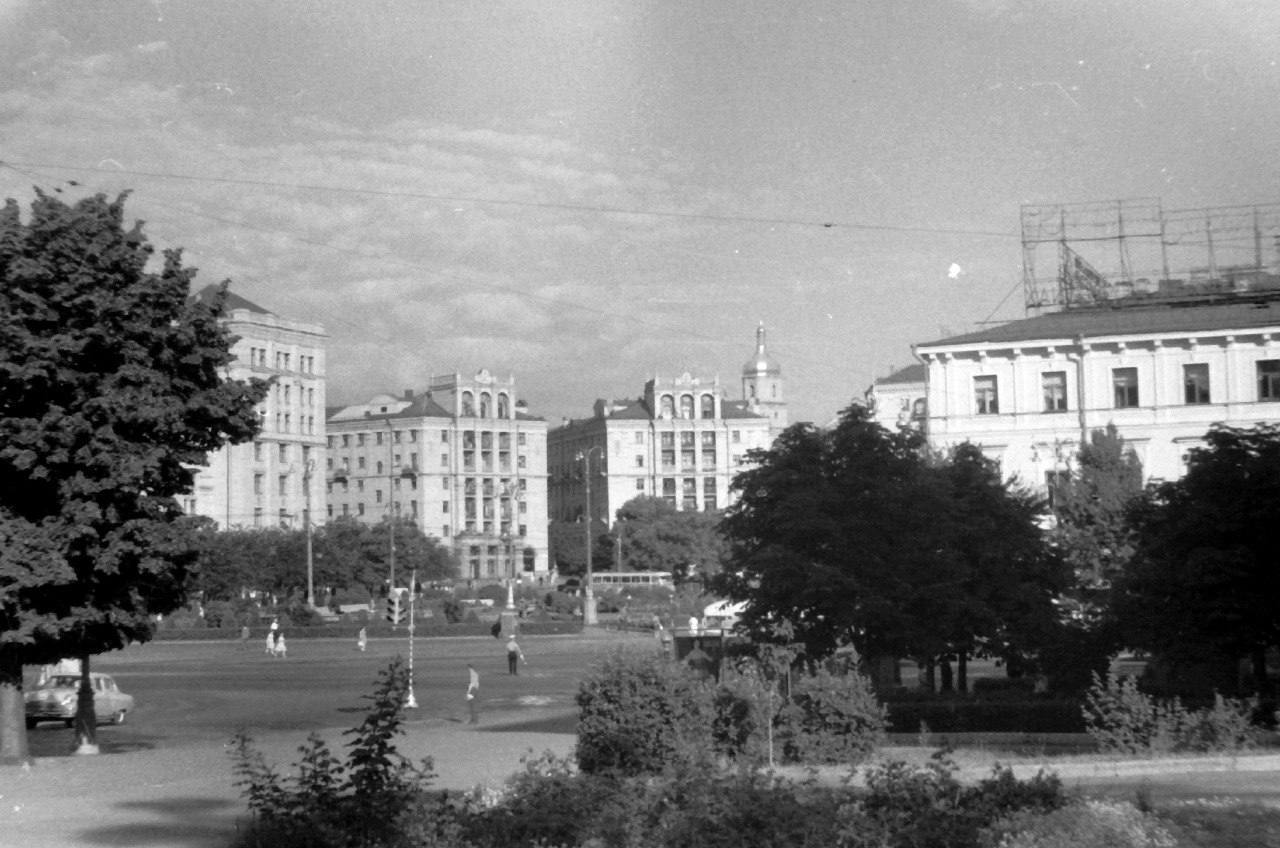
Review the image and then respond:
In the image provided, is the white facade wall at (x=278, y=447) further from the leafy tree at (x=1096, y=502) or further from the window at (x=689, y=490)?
the leafy tree at (x=1096, y=502)

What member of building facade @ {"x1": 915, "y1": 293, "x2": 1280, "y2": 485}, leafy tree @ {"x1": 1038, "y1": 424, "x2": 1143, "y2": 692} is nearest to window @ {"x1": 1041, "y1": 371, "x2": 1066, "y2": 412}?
building facade @ {"x1": 915, "y1": 293, "x2": 1280, "y2": 485}

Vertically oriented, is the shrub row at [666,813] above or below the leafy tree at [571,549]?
below

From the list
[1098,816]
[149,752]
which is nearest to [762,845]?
[1098,816]

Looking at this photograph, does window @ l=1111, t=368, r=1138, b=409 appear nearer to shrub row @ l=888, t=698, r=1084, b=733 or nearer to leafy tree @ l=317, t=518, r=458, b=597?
shrub row @ l=888, t=698, r=1084, b=733

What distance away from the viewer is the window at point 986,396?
56406mm

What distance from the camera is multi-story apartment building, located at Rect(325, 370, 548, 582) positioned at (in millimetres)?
142250

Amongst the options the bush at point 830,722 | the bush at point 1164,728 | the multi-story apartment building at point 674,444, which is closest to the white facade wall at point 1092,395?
the bush at point 1164,728

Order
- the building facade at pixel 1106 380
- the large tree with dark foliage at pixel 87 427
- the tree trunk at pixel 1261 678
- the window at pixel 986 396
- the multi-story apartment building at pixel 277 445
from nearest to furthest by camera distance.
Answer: the tree trunk at pixel 1261 678 < the large tree with dark foliage at pixel 87 427 < the building facade at pixel 1106 380 < the window at pixel 986 396 < the multi-story apartment building at pixel 277 445

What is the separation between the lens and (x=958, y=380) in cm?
5684

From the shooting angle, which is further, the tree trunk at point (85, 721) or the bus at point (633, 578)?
the bus at point (633, 578)

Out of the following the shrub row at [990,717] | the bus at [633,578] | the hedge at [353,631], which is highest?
the bus at [633,578]

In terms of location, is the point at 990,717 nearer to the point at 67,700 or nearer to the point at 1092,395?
the point at 67,700

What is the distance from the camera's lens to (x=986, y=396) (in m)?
56.6

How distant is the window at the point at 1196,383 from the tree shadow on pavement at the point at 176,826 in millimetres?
41810
